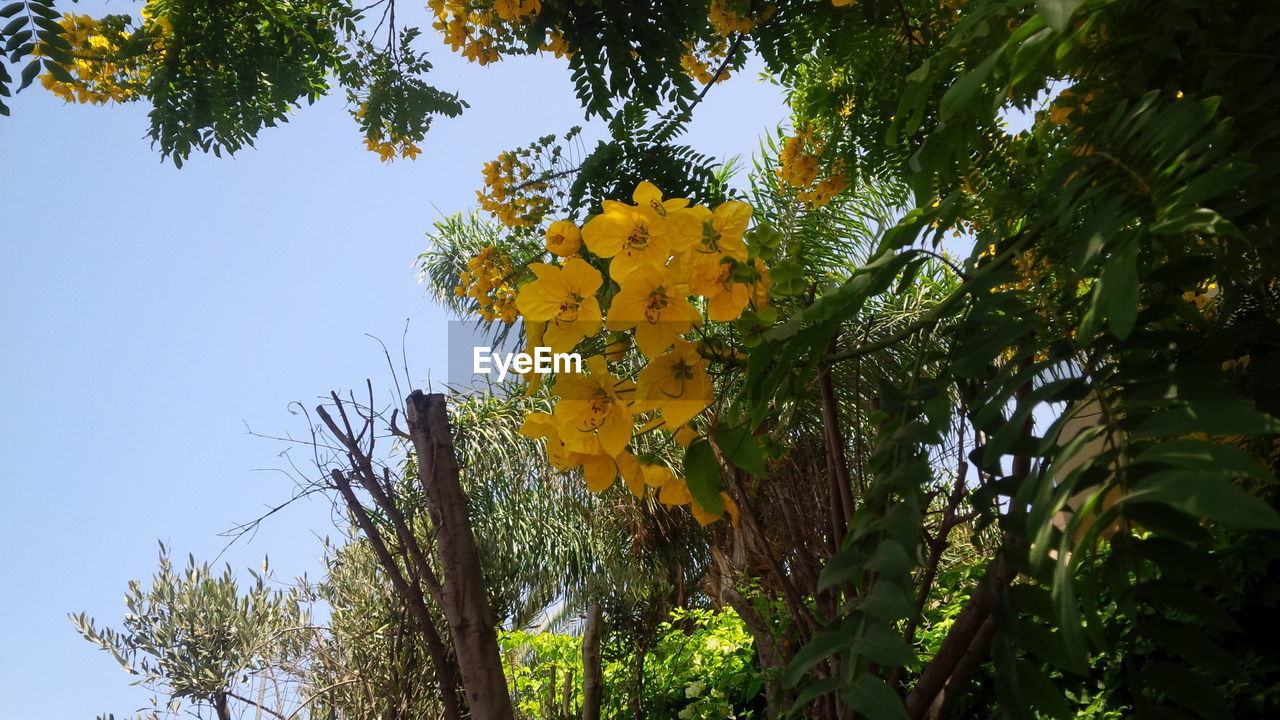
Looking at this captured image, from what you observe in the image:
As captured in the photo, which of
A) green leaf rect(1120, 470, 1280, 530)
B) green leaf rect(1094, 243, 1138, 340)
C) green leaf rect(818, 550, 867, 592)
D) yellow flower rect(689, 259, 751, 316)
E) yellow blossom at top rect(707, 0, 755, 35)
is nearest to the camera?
green leaf rect(1120, 470, 1280, 530)

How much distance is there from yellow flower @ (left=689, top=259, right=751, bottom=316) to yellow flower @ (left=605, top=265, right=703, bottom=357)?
18mm

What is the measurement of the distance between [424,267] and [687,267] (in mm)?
11846

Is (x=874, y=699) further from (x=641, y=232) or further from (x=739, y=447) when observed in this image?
(x=641, y=232)

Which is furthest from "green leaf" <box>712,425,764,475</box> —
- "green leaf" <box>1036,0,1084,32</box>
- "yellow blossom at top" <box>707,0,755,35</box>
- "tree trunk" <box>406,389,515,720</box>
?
"yellow blossom at top" <box>707,0,755,35</box>

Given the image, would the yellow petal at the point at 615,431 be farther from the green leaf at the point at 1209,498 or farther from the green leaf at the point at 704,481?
the green leaf at the point at 1209,498

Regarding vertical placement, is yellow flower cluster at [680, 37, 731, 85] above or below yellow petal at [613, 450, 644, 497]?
above

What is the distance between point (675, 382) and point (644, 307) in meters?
0.06

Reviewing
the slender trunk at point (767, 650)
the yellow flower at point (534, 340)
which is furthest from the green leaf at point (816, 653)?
the slender trunk at point (767, 650)

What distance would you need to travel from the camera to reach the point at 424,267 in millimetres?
12031

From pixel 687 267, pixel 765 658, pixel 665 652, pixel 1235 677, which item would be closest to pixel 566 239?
pixel 687 267

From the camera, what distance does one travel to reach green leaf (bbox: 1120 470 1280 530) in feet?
1.01

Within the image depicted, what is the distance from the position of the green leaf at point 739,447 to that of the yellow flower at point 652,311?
8 cm

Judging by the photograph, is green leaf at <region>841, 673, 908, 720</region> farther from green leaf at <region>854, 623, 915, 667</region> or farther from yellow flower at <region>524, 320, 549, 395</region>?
yellow flower at <region>524, 320, 549, 395</region>

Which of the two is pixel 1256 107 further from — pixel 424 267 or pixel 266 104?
pixel 424 267
